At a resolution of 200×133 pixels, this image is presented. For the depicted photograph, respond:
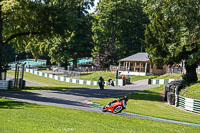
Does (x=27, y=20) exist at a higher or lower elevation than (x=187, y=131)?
higher

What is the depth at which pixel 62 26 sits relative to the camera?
31.2 meters

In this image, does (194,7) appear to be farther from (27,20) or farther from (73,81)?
(73,81)

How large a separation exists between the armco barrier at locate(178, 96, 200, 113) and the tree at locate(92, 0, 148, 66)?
3926cm

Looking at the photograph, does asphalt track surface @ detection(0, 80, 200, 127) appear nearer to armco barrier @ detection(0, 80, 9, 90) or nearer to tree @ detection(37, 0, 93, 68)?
armco barrier @ detection(0, 80, 9, 90)

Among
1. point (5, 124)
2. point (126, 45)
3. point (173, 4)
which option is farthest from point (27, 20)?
point (126, 45)

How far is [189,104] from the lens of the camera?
23016 mm

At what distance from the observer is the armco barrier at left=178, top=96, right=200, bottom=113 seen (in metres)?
22.2

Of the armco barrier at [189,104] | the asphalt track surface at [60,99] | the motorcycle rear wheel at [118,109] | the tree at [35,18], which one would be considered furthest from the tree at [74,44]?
the motorcycle rear wheel at [118,109]

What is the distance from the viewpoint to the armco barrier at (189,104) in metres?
22.2

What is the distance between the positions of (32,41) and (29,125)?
27.6 m

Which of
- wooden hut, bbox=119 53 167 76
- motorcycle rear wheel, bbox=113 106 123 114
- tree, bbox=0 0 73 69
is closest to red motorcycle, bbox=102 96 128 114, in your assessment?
motorcycle rear wheel, bbox=113 106 123 114

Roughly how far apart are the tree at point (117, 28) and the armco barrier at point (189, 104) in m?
39.3

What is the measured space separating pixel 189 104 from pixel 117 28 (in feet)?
155

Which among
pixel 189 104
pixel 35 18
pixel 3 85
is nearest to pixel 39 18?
pixel 35 18
